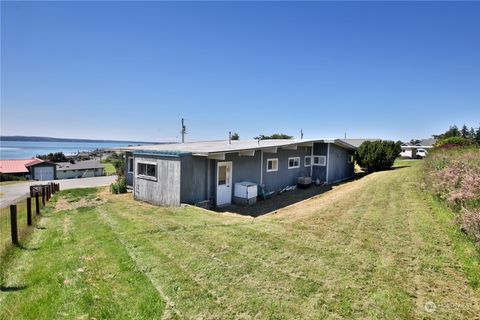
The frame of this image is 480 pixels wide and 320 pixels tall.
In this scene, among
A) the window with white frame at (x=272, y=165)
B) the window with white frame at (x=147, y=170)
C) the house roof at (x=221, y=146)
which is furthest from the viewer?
the window with white frame at (x=272, y=165)

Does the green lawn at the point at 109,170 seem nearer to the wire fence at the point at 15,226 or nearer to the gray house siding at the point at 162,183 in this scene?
the gray house siding at the point at 162,183

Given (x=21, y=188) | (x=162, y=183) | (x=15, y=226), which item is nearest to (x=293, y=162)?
(x=162, y=183)

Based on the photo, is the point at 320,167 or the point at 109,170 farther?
the point at 109,170

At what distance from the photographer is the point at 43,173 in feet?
138

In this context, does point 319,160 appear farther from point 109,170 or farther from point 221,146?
point 109,170

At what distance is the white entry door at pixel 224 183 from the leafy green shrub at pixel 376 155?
46.9 feet

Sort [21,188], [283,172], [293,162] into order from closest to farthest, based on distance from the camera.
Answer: [283,172] → [293,162] → [21,188]

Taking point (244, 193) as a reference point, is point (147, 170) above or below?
above

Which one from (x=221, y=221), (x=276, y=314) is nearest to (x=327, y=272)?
(x=276, y=314)

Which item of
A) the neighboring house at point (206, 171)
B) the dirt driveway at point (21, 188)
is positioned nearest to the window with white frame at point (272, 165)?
the neighboring house at point (206, 171)

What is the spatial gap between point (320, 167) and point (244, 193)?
8097 mm

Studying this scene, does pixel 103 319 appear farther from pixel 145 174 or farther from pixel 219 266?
pixel 145 174

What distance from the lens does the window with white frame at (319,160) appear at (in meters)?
18.6

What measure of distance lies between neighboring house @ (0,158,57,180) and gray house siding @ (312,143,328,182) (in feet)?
131
